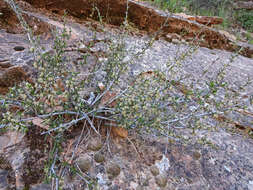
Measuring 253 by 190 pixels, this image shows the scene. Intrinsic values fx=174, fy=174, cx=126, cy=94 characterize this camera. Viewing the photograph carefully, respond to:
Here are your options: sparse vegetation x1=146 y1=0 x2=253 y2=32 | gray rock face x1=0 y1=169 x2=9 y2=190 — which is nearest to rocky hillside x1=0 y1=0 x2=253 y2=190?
gray rock face x1=0 y1=169 x2=9 y2=190

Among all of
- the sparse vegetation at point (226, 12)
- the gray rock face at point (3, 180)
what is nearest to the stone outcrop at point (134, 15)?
the gray rock face at point (3, 180)

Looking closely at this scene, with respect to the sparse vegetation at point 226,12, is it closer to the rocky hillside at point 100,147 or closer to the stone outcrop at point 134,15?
the stone outcrop at point 134,15

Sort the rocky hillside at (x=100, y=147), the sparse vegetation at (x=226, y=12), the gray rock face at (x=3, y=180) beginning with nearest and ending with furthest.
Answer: the gray rock face at (x=3, y=180) → the rocky hillside at (x=100, y=147) → the sparse vegetation at (x=226, y=12)

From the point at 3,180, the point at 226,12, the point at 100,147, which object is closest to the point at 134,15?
the point at 100,147

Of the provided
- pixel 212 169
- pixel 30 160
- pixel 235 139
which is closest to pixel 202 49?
pixel 235 139

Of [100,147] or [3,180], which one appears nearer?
[3,180]

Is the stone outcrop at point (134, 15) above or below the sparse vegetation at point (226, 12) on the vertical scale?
above

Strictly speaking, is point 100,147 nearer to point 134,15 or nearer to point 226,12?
point 134,15

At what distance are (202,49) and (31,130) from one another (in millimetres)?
3751

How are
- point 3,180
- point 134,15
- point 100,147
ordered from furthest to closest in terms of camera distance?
point 134,15, point 100,147, point 3,180

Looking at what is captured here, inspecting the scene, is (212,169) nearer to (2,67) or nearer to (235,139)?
(235,139)

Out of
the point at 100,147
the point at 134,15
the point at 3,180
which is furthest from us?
the point at 134,15

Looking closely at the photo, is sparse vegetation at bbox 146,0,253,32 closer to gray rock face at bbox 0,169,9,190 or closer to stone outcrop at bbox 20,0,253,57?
stone outcrop at bbox 20,0,253,57

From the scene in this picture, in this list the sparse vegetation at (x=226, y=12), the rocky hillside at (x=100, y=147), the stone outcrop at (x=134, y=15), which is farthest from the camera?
the sparse vegetation at (x=226, y=12)
